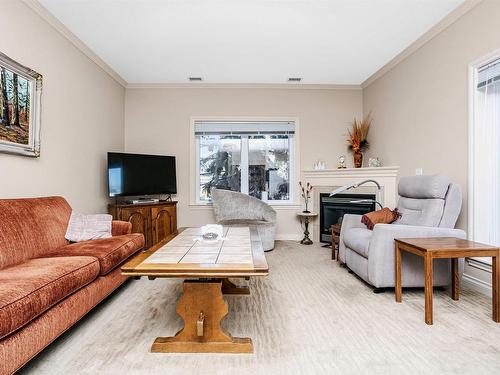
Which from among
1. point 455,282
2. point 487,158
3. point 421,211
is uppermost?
point 487,158

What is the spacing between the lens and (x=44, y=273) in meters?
1.81

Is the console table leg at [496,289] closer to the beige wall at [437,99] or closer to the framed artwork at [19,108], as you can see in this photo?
the beige wall at [437,99]

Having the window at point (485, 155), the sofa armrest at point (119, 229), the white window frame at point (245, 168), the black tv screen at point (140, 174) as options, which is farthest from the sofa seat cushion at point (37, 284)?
the window at point (485, 155)

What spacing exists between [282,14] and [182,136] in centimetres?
277

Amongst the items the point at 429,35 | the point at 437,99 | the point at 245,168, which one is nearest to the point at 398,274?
the point at 437,99

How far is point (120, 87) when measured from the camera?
197 inches

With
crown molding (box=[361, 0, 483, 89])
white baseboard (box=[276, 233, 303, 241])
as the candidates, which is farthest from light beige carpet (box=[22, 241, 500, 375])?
crown molding (box=[361, 0, 483, 89])

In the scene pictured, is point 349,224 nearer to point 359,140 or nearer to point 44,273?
point 359,140

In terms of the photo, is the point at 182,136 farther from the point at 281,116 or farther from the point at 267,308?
the point at 267,308

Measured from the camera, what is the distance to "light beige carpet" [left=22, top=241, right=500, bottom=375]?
5.39 ft

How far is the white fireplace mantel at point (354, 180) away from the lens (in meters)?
4.39

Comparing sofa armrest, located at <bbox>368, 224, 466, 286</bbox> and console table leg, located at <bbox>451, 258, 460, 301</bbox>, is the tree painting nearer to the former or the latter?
sofa armrest, located at <bbox>368, 224, 466, 286</bbox>

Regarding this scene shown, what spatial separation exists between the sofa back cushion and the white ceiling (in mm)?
1857

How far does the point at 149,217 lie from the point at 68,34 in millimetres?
2329
